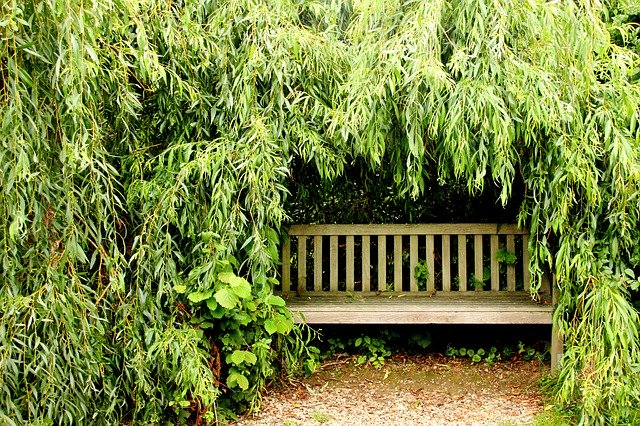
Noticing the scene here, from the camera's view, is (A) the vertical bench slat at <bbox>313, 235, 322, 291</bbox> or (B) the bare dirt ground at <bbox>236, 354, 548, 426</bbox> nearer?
(B) the bare dirt ground at <bbox>236, 354, 548, 426</bbox>

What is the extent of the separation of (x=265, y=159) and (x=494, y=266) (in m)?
1.97

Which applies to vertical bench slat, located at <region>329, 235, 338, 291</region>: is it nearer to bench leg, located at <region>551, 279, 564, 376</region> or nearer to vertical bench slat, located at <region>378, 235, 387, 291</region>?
vertical bench slat, located at <region>378, 235, 387, 291</region>

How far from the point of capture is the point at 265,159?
3521mm

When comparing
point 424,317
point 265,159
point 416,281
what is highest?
point 265,159

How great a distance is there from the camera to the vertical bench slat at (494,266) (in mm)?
4520

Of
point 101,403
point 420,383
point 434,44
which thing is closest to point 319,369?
point 420,383

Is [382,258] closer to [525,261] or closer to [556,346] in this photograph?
[525,261]

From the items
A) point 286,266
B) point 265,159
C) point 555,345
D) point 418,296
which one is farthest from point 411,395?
point 265,159

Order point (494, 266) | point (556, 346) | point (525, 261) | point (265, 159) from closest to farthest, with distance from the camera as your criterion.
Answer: point (265, 159) < point (556, 346) < point (525, 261) < point (494, 266)

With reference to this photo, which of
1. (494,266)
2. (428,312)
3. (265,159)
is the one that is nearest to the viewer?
(265,159)

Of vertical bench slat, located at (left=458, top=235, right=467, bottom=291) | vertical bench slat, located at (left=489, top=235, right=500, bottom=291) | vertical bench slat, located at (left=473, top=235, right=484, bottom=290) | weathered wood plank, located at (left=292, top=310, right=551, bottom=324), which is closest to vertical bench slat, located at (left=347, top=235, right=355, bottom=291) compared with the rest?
weathered wood plank, located at (left=292, top=310, right=551, bottom=324)

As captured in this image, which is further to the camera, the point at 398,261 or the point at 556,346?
the point at 398,261

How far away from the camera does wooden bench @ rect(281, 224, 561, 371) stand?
13.5 ft

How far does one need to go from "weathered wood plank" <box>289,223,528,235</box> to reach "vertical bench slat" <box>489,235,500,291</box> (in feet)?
0.23
